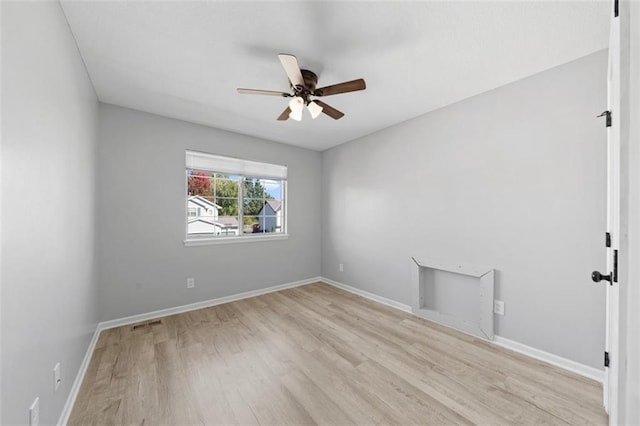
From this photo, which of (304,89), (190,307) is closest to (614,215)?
(304,89)

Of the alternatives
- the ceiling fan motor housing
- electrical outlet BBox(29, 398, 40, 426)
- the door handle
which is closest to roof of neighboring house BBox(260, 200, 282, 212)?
the ceiling fan motor housing

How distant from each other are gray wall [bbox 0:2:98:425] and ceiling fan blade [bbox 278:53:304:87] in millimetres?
1189

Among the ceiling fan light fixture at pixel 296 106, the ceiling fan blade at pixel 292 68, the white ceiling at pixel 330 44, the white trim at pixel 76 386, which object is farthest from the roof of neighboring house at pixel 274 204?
the white trim at pixel 76 386

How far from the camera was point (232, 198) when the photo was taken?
12.0 feet

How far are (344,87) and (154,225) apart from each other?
8.97 feet

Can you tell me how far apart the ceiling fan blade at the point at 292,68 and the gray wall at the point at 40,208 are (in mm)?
1189

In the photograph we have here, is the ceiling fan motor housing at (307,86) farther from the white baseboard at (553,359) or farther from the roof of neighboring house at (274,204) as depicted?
the white baseboard at (553,359)

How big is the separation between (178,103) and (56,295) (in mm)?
2142

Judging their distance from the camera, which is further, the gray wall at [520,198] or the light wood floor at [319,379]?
the gray wall at [520,198]

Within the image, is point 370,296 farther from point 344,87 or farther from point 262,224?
point 344,87

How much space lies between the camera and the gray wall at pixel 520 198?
1.87 meters

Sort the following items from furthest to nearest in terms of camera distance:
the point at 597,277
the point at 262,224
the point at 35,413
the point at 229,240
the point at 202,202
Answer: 1. the point at 262,224
2. the point at 229,240
3. the point at 202,202
4. the point at 597,277
5. the point at 35,413

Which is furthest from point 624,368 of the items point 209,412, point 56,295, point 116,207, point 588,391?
point 116,207

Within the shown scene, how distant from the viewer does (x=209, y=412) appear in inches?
61.4
